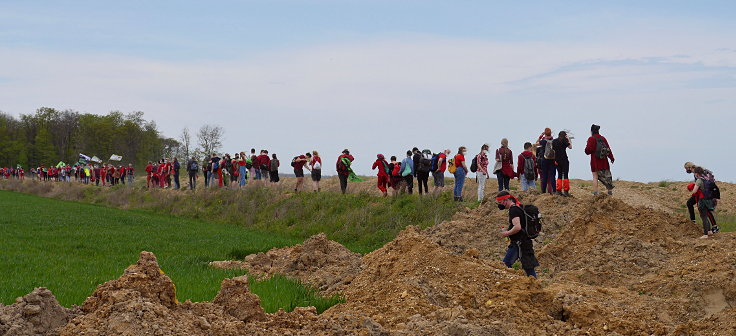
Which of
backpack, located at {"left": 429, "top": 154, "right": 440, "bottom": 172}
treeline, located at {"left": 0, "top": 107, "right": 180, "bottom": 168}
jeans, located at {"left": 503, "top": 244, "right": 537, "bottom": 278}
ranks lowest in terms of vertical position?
jeans, located at {"left": 503, "top": 244, "right": 537, "bottom": 278}

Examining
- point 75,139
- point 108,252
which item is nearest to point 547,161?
point 108,252

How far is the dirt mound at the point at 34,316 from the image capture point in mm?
7027

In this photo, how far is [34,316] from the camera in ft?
23.6

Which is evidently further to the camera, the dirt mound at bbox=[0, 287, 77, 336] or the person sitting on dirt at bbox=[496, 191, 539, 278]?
the person sitting on dirt at bbox=[496, 191, 539, 278]

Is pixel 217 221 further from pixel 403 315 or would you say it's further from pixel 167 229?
pixel 403 315

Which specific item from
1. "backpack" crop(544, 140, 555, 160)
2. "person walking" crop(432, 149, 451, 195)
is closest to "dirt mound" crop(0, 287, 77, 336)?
"backpack" crop(544, 140, 555, 160)

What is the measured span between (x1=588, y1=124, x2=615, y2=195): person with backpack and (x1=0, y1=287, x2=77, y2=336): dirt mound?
1390 centimetres

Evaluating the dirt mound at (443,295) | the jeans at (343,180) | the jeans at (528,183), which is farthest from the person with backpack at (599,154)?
the jeans at (343,180)

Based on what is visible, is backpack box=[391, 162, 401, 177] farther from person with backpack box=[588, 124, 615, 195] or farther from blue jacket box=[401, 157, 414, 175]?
person with backpack box=[588, 124, 615, 195]

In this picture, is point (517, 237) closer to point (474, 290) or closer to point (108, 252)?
point (474, 290)

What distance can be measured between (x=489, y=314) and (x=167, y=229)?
1853 cm

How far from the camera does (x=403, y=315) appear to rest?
9.01 meters

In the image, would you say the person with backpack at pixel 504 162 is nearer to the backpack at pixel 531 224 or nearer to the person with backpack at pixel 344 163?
the person with backpack at pixel 344 163

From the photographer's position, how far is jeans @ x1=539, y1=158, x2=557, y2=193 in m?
19.5
